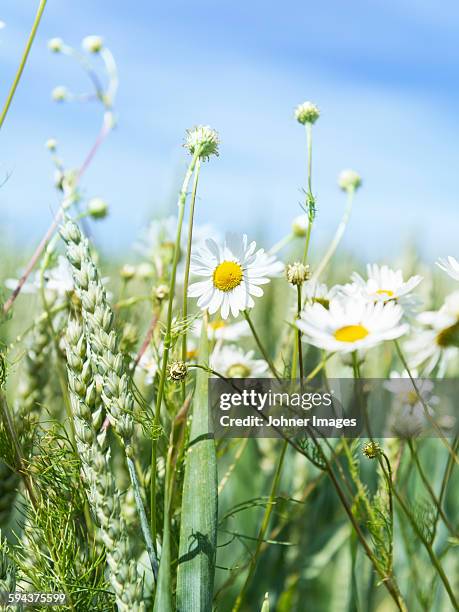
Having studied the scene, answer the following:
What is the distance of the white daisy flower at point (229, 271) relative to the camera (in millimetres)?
494

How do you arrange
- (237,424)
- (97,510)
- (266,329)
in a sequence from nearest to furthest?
(97,510)
(237,424)
(266,329)

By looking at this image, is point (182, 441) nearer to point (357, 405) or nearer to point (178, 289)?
point (357, 405)

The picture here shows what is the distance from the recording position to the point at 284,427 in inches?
20.6

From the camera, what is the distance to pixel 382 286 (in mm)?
508

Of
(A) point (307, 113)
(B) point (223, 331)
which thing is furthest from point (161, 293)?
(A) point (307, 113)

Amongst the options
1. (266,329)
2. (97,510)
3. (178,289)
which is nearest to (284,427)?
(97,510)

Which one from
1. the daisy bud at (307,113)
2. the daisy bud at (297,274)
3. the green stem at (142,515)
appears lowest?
the green stem at (142,515)

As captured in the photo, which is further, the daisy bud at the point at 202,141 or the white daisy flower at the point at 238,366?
the white daisy flower at the point at 238,366

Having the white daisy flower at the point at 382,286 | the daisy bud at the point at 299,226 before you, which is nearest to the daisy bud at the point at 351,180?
the daisy bud at the point at 299,226

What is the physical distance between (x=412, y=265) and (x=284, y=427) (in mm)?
695

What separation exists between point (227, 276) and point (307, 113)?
0.15 m

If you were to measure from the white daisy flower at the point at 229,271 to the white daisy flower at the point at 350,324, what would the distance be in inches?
2.3

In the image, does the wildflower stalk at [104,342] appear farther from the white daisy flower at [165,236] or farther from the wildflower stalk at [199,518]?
the white daisy flower at [165,236]

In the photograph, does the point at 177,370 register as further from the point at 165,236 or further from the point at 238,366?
the point at 165,236
